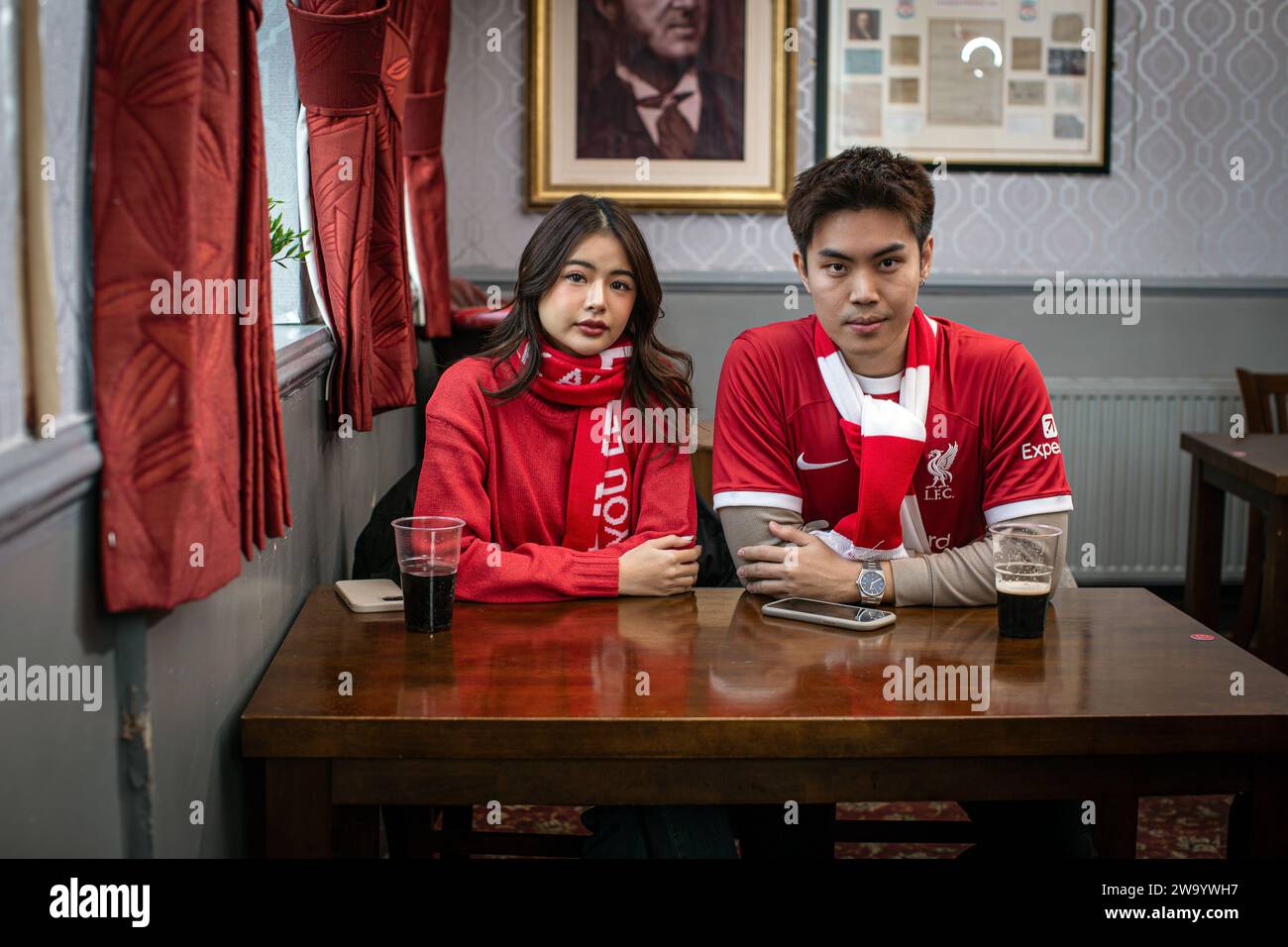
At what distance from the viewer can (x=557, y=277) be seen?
183cm

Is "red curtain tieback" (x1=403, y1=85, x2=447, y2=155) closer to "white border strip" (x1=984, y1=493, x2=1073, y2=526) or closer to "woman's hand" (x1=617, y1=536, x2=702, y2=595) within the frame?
"woman's hand" (x1=617, y1=536, x2=702, y2=595)

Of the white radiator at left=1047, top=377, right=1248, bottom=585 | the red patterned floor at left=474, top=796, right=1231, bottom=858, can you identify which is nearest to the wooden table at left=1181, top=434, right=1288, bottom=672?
the red patterned floor at left=474, top=796, right=1231, bottom=858

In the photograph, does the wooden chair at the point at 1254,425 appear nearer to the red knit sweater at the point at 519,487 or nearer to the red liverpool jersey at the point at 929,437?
the red liverpool jersey at the point at 929,437

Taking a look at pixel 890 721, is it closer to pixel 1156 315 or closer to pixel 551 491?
pixel 551 491

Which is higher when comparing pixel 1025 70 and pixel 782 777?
pixel 1025 70

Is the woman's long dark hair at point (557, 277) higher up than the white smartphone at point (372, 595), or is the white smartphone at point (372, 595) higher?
the woman's long dark hair at point (557, 277)

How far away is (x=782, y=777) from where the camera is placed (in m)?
1.21

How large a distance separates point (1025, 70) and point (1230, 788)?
3242 mm

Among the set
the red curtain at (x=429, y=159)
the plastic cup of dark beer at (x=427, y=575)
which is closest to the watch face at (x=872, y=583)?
the plastic cup of dark beer at (x=427, y=575)

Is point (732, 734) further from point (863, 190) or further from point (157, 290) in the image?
point (863, 190)

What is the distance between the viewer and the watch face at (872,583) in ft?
5.26

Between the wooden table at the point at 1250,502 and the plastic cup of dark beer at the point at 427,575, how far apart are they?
216 cm

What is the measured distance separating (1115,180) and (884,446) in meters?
2.81
